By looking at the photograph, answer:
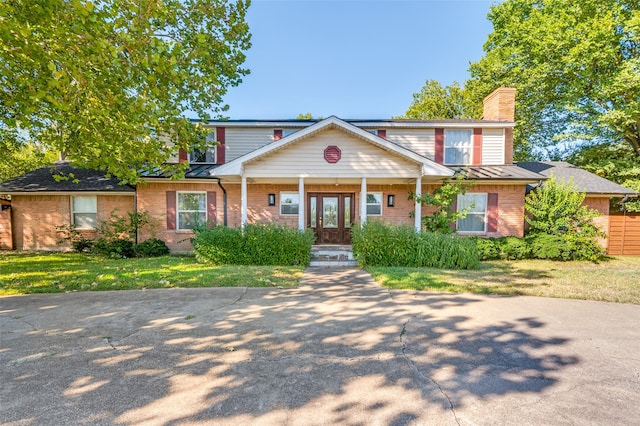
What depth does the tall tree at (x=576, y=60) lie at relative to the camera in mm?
14766

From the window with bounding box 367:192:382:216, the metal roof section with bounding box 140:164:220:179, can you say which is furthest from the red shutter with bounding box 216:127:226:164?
the window with bounding box 367:192:382:216

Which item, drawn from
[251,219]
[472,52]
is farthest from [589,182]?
[251,219]

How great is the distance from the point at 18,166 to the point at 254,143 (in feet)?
59.7

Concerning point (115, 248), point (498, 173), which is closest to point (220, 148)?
point (115, 248)

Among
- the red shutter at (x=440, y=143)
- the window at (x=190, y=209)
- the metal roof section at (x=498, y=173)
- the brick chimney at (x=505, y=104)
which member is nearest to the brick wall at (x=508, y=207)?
the metal roof section at (x=498, y=173)

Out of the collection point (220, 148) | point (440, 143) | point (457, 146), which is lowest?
point (220, 148)

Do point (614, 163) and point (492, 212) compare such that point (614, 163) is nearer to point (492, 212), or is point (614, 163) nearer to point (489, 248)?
point (492, 212)

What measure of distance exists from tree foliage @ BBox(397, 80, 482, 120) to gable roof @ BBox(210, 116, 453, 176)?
71.8 ft

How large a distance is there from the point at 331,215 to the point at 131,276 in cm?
787

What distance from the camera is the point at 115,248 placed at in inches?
444

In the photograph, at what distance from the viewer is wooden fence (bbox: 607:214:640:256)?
42.8 feet

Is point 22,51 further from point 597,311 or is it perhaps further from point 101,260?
point 597,311

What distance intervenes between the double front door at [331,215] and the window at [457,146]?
16.5ft

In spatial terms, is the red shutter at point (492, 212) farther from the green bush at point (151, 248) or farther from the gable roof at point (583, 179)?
the green bush at point (151, 248)
